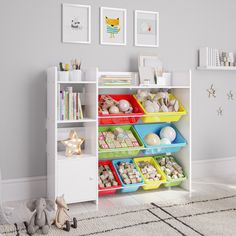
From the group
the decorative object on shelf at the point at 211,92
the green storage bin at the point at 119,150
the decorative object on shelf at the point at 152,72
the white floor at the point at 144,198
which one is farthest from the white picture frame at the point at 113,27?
the white floor at the point at 144,198

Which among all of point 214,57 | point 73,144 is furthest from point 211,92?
point 73,144

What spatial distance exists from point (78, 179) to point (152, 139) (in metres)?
0.78

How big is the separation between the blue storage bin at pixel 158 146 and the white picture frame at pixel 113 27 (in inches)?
31.9

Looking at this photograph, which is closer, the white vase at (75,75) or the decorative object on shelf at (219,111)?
the white vase at (75,75)

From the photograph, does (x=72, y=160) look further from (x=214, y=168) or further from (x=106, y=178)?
(x=214, y=168)

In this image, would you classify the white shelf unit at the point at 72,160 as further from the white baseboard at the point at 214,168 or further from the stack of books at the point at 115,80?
the white baseboard at the point at 214,168

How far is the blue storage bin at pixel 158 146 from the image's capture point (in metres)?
3.30

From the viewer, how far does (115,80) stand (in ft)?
10.4

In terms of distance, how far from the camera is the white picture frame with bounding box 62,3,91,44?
3.19 meters

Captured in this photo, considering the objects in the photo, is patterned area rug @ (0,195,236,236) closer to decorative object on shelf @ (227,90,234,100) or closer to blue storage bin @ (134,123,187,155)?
blue storage bin @ (134,123,187,155)

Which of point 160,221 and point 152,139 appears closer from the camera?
point 160,221

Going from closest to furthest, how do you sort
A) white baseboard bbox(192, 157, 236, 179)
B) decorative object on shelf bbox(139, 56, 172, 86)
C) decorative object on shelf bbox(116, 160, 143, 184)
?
decorative object on shelf bbox(116, 160, 143, 184) < decorative object on shelf bbox(139, 56, 172, 86) < white baseboard bbox(192, 157, 236, 179)

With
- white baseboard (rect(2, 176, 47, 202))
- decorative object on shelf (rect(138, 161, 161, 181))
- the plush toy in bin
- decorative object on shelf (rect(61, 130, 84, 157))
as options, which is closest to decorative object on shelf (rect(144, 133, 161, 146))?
the plush toy in bin

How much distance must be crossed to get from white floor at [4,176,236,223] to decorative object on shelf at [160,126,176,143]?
0.49m
